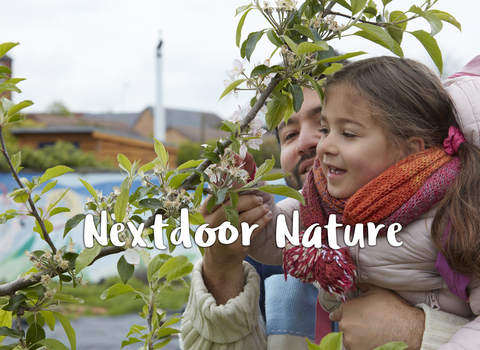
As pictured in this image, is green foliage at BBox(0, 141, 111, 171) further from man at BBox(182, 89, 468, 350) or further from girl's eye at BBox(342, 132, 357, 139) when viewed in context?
girl's eye at BBox(342, 132, 357, 139)

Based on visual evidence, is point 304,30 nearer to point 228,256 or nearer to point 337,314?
point 228,256

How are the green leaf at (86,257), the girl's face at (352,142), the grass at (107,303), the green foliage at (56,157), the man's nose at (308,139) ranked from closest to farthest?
the green leaf at (86,257), the girl's face at (352,142), the man's nose at (308,139), the grass at (107,303), the green foliage at (56,157)

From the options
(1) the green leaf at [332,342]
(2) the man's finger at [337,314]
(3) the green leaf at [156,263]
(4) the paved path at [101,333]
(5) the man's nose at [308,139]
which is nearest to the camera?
(1) the green leaf at [332,342]

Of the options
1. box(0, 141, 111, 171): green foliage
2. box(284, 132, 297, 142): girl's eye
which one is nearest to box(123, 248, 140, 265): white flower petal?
box(284, 132, 297, 142): girl's eye

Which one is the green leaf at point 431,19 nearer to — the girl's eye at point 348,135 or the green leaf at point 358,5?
the green leaf at point 358,5

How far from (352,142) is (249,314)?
692mm

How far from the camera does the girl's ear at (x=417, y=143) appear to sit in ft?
4.45

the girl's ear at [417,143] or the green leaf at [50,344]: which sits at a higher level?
the girl's ear at [417,143]

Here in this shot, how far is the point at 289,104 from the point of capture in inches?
40.3

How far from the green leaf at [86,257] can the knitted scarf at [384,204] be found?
2.22ft

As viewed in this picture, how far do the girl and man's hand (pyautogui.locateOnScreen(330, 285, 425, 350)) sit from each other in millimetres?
47

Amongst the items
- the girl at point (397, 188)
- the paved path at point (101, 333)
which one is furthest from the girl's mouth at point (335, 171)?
the paved path at point (101, 333)

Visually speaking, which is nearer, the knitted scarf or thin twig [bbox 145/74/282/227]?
thin twig [bbox 145/74/282/227]

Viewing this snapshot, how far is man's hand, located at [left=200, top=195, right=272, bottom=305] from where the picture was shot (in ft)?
4.33
